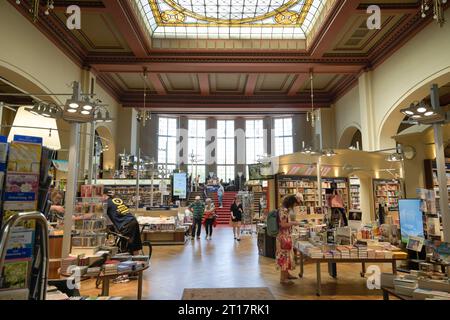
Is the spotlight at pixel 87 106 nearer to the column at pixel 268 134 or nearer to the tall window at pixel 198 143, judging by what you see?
the tall window at pixel 198 143

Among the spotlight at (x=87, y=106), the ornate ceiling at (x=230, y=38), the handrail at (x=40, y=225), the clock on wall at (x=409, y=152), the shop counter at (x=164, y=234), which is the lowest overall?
the shop counter at (x=164, y=234)

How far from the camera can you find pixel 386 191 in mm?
11258

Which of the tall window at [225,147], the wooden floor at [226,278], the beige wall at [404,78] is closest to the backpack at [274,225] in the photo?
the wooden floor at [226,278]

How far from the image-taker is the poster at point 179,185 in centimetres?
1413

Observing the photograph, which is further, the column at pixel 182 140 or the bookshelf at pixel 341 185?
the column at pixel 182 140

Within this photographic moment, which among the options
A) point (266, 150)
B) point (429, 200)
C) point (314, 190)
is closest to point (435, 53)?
point (429, 200)

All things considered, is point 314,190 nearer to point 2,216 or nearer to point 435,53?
point 435,53

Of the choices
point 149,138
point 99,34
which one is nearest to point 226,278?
point 99,34

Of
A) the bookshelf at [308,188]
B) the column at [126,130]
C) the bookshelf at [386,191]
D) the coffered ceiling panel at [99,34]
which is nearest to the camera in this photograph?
the coffered ceiling panel at [99,34]

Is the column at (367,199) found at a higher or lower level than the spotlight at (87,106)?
lower

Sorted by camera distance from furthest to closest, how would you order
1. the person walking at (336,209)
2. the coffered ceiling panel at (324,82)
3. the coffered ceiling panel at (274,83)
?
the coffered ceiling panel at (274,83) → the coffered ceiling panel at (324,82) → the person walking at (336,209)

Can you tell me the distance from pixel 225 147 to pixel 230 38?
12907 millimetres

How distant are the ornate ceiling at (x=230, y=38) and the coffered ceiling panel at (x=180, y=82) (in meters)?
0.11
